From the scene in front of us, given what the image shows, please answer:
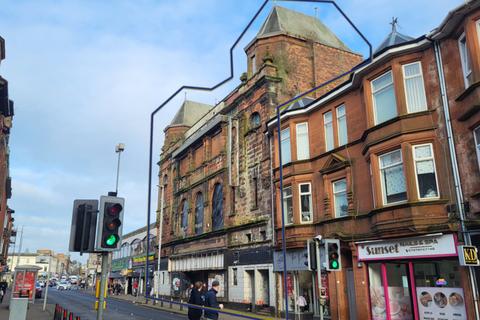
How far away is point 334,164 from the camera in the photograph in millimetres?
21031

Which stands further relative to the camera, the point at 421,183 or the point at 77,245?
the point at 421,183

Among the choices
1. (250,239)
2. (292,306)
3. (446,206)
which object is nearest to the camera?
(446,206)

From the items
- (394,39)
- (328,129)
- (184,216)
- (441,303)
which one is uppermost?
(394,39)

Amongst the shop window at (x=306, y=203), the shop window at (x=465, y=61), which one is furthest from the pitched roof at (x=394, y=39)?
the shop window at (x=306, y=203)

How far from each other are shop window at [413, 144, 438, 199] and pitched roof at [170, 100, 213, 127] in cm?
3833

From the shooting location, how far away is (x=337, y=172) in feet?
68.9

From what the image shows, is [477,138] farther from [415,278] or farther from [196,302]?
[196,302]

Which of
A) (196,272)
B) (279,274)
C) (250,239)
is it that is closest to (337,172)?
(279,274)

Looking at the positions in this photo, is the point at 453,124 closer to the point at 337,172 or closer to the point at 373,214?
the point at 373,214

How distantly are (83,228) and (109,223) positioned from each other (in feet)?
1.75

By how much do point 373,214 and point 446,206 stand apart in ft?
10.5

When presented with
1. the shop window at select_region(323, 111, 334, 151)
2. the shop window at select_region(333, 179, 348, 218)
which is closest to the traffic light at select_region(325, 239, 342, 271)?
the shop window at select_region(333, 179, 348, 218)

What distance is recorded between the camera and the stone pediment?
2039 centimetres

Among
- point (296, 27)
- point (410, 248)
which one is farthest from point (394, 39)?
point (296, 27)
